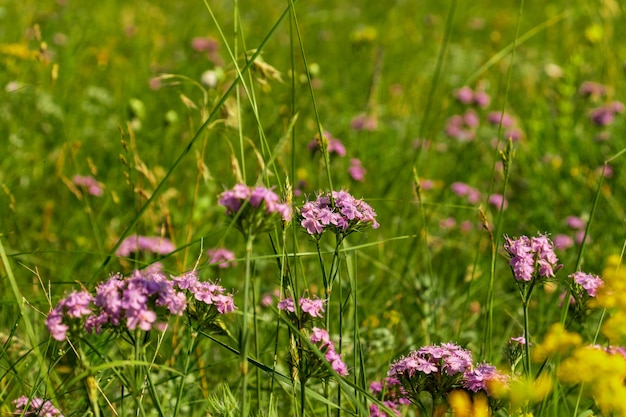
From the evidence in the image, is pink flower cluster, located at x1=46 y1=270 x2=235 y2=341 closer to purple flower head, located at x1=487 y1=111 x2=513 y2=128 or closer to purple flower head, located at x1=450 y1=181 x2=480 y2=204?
purple flower head, located at x1=450 y1=181 x2=480 y2=204

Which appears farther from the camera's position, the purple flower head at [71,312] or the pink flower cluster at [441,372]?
the pink flower cluster at [441,372]

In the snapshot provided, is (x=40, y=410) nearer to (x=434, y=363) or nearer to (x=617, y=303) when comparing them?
(x=434, y=363)

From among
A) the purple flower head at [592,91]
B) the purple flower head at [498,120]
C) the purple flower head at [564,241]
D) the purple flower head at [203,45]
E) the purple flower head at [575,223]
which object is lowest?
the purple flower head at [564,241]

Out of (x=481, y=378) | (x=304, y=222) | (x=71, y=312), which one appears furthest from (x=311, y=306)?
(x=71, y=312)

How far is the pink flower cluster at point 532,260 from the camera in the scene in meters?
1.29

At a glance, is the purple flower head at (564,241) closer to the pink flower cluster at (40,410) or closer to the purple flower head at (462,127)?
the purple flower head at (462,127)

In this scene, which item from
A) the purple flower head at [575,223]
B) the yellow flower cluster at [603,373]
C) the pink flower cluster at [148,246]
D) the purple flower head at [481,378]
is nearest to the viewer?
the yellow flower cluster at [603,373]

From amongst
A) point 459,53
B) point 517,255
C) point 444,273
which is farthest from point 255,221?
point 459,53

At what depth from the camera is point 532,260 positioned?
130 centimetres

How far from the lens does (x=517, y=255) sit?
4.27 ft

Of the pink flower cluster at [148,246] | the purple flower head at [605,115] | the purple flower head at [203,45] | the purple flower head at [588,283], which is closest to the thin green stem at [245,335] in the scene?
the purple flower head at [588,283]

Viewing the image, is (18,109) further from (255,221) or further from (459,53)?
(459,53)

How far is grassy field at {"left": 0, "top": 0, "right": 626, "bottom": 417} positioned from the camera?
3.99 ft

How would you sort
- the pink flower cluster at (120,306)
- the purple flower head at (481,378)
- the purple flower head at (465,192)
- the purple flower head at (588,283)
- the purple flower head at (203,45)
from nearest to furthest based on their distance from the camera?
1. the pink flower cluster at (120,306)
2. the purple flower head at (481,378)
3. the purple flower head at (588,283)
4. the purple flower head at (465,192)
5. the purple flower head at (203,45)
